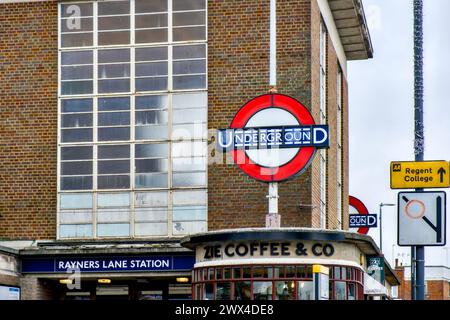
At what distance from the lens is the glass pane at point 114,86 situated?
29.4 m

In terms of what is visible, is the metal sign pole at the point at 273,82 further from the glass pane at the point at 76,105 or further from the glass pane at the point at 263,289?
the glass pane at the point at 76,105

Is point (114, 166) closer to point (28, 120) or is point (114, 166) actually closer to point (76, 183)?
point (76, 183)

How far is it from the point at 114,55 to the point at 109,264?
22.7 feet

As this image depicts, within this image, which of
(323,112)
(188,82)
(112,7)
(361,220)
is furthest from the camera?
(361,220)

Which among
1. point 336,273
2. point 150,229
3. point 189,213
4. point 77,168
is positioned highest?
point 77,168

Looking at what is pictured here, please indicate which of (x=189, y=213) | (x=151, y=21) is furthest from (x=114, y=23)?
(x=189, y=213)

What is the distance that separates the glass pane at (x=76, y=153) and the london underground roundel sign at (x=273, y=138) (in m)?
5.98

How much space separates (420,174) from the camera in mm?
13383

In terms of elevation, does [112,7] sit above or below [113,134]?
above

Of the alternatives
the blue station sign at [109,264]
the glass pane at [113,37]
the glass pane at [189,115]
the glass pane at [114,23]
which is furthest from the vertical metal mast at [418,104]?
the glass pane at [114,23]

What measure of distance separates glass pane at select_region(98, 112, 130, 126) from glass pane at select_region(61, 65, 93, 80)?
145cm

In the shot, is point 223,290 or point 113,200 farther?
point 113,200
